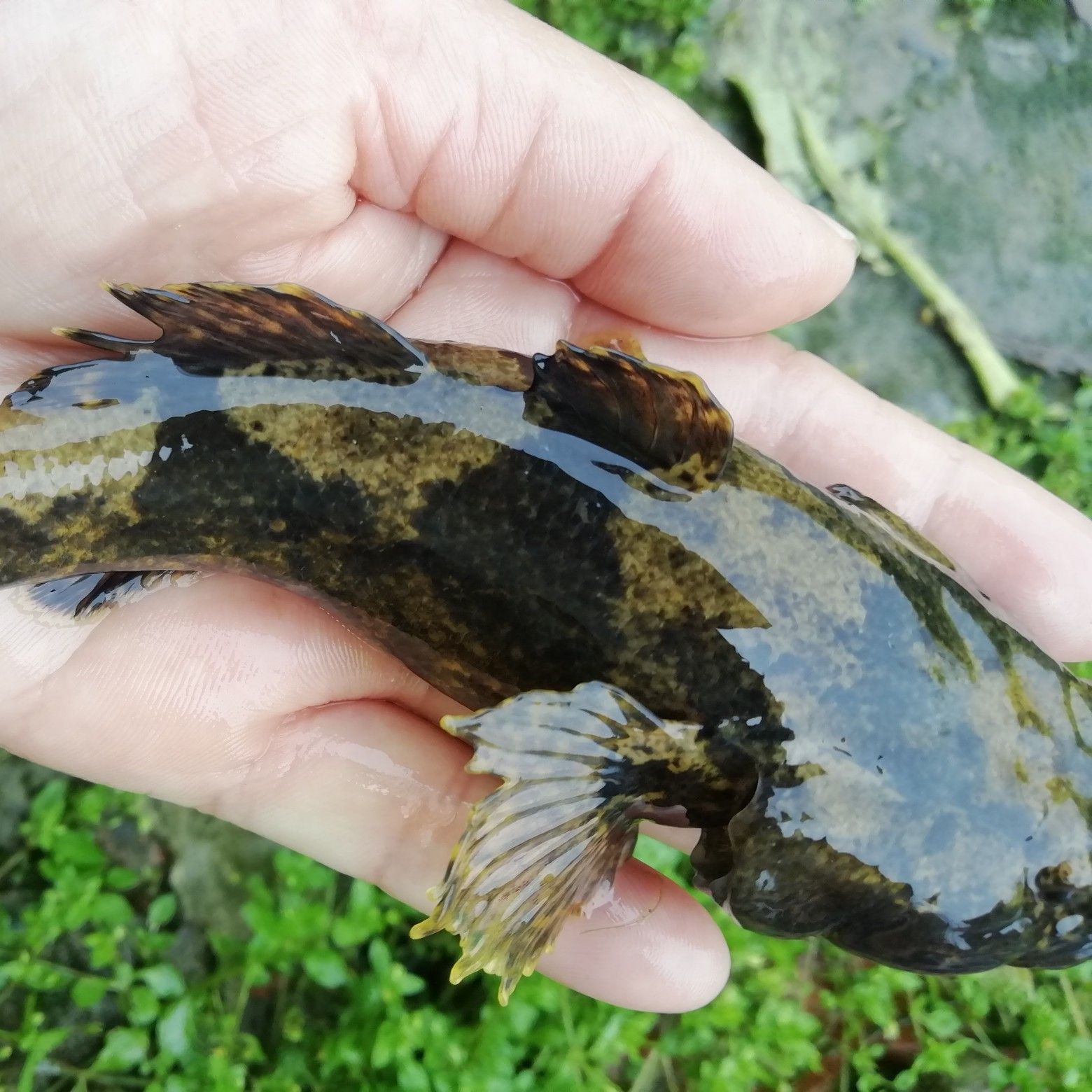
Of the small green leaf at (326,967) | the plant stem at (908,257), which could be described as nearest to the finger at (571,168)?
the plant stem at (908,257)

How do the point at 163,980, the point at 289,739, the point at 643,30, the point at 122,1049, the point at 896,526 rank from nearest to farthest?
the point at 896,526 → the point at 289,739 → the point at 122,1049 → the point at 163,980 → the point at 643,30

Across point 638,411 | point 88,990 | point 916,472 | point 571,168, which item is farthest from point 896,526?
point 88,990

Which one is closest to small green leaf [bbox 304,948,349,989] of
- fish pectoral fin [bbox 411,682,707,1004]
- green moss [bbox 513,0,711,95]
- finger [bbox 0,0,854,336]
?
fish pectoral fin [bbox 411,682,707,1004]

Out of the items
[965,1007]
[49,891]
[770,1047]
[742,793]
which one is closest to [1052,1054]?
[965,1007]

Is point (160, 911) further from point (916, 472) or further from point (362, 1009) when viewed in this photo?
point (916, 472)

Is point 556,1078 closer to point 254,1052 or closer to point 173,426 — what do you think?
point 254,1052

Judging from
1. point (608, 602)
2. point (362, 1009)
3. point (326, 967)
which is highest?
point (608, 602)

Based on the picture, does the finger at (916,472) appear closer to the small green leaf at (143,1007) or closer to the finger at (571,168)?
the finger at (571,168)
